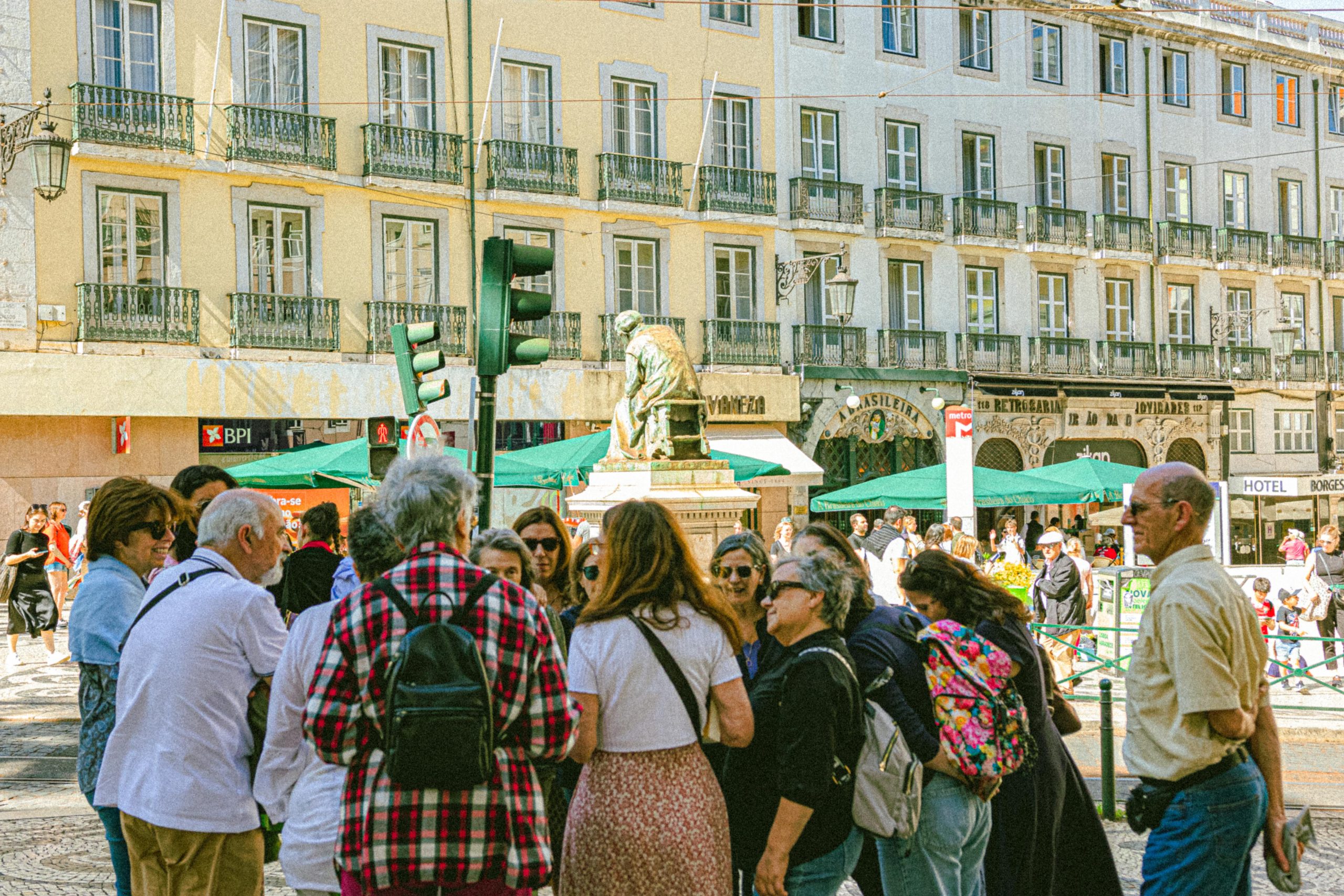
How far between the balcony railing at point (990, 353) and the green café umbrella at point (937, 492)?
413 inches

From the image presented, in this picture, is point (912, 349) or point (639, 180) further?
point (912, 349)

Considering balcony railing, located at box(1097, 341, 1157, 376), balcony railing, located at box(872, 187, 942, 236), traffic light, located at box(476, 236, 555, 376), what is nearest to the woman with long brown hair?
traffic light, located at box(476, 236, 555, 376)

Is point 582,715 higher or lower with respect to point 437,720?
lower

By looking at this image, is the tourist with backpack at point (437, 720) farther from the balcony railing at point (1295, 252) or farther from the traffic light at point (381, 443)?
the balcony railing at point (1295, 252)

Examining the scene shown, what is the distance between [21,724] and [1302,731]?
10.7 metres

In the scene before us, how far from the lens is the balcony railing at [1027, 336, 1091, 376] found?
1313 inches

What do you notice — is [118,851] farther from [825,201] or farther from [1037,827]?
[825,201]

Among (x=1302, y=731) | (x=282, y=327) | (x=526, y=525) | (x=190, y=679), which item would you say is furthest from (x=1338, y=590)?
(x=282, y=327)

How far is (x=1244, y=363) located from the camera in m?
36.8

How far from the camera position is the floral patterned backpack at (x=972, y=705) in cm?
448

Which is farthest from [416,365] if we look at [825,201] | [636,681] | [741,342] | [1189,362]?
[1189,362]

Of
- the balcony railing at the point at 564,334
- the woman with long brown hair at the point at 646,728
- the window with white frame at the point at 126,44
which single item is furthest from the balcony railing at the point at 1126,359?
the woman with long brown hair at the point at 646,728

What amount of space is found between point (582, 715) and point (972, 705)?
4.40 feet

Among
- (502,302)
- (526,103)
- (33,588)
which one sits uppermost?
(526,103)
